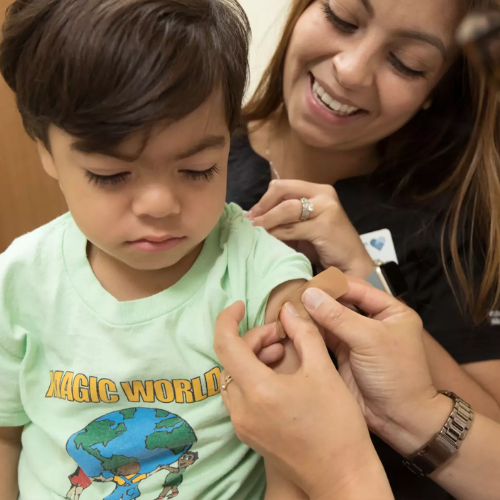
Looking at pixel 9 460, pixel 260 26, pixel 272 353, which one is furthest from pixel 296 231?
pixel 260 26

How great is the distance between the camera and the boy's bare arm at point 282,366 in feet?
2.17

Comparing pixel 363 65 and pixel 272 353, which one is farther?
pixel 363 65

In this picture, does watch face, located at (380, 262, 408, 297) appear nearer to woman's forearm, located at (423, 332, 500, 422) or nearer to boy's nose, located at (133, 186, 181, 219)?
woman's forearm, located at (423, 332, 500, 422)

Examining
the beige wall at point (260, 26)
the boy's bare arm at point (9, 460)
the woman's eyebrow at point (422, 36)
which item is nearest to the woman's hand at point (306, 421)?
the boy's bare arm at point (9, 460)

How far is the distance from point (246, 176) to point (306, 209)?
32 centimetres

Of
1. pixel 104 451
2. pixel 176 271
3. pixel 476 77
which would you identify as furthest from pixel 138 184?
pixel 476 77

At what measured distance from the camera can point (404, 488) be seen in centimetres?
92

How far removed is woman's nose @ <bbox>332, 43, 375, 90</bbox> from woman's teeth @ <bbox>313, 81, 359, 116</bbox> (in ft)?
0.21

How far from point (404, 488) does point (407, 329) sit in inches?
16.9

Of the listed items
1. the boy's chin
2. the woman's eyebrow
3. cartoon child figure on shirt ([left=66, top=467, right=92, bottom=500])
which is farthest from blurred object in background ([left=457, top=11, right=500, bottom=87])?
cartoon child figure on shirt ([left=66, top=467, right=92, bottom=500])

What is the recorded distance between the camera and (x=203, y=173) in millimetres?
595

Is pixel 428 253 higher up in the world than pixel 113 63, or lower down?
lower down

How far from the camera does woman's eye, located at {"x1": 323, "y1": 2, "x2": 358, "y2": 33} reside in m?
0.89

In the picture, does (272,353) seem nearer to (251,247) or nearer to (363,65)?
(251,247)
